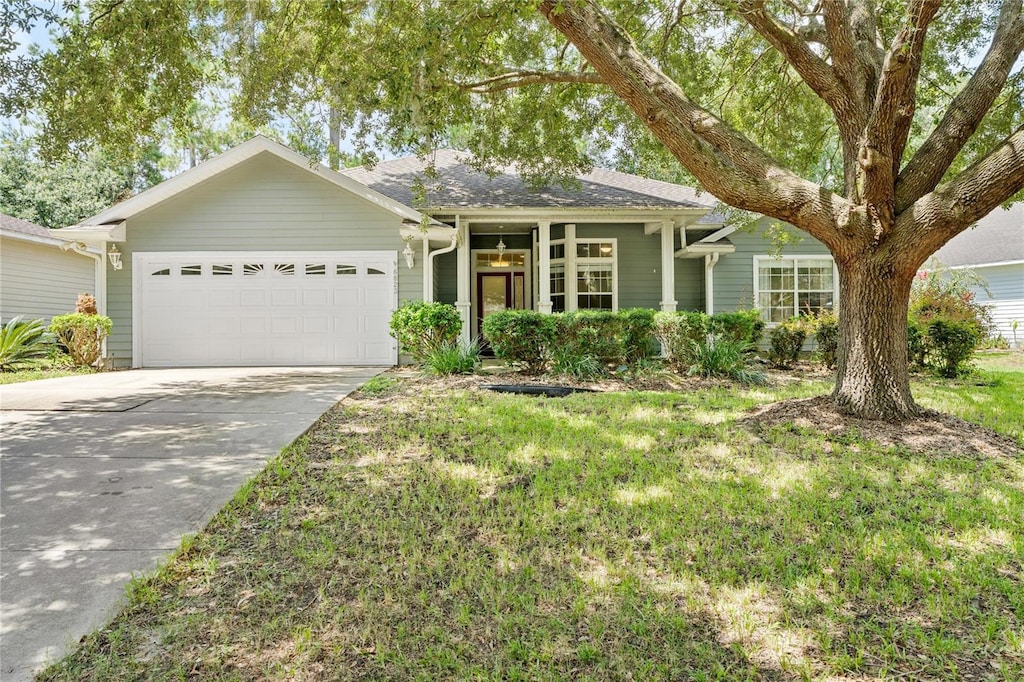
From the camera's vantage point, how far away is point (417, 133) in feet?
24.8

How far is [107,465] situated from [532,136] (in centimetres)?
840

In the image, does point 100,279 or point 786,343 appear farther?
point 100,279

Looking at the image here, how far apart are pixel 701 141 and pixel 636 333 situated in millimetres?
4050

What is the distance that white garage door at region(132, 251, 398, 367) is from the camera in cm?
1062

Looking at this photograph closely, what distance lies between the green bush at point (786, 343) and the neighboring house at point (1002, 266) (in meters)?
9.52

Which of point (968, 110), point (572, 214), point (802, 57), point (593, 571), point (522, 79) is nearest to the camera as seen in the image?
point (593, 571)

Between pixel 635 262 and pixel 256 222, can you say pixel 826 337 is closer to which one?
pixel 635 262

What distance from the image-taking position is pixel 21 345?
10602 millimetres

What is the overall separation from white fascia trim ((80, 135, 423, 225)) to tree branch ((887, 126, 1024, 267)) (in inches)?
302

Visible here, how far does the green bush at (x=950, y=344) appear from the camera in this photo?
344 inches

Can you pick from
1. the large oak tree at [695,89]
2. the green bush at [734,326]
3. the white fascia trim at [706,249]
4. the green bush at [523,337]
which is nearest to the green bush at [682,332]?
the green bush at [734,326]

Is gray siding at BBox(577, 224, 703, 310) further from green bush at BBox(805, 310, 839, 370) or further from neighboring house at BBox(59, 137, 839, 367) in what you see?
green bush at BBox(805, 310, 839, 370)

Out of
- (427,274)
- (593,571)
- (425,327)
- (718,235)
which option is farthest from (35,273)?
(593,571)

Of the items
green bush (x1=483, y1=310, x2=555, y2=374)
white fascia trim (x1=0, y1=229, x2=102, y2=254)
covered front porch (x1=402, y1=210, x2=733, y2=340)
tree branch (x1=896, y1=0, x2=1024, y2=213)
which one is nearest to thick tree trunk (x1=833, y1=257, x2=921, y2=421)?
tree branch (x1=896, y1=0, x2=1024, y2=213)
